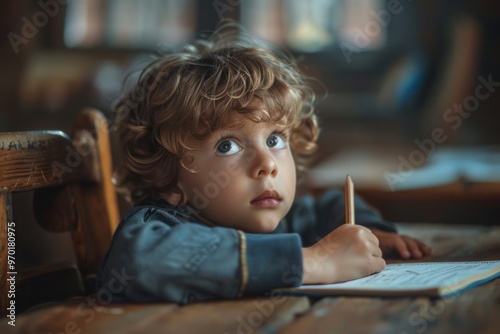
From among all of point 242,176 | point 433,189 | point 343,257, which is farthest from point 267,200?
point 433,189

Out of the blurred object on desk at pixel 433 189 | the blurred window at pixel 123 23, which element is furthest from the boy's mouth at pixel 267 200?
the blurred window at pixel 123 23

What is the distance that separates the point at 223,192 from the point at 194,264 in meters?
0.20

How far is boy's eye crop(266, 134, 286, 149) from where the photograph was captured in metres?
1.05

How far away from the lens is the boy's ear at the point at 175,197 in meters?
1.08

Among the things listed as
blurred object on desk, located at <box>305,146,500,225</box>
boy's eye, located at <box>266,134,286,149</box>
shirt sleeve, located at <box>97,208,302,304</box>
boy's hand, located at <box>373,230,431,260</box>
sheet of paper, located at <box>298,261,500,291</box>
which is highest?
boy's eye, located at <box>266,134,286,149</box>

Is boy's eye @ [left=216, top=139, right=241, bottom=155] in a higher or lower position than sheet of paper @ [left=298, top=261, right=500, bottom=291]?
higher

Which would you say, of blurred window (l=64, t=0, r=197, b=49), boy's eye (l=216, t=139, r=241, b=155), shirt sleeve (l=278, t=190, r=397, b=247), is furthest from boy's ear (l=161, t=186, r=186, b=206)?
blurred window (l=64, t=0, r=197, b=49)

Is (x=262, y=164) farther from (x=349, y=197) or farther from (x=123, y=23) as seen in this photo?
(x=123, y=23)

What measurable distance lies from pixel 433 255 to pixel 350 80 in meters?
2.00

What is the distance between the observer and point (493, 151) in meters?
2.15

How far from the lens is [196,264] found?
0.82m

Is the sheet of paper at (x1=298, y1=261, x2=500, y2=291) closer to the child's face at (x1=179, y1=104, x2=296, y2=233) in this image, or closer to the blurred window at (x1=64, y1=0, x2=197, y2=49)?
the child's face at (x1=179, y1=104, x2=296, y2=233)

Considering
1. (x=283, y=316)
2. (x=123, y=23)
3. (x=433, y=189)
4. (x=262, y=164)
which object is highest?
(x=123, y=23)

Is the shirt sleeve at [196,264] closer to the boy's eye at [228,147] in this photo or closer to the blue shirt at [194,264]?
the blue shirt at [194,264]
